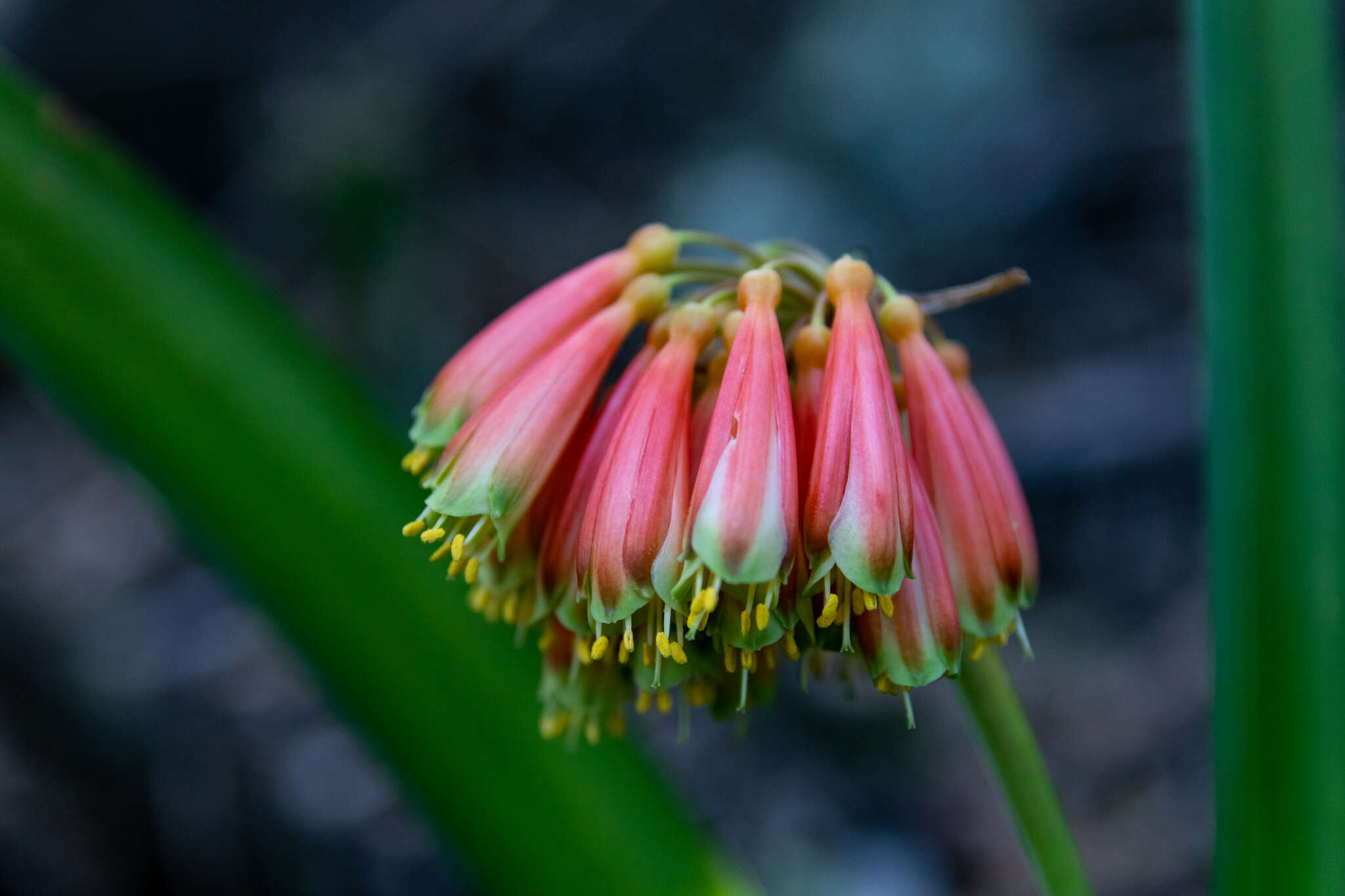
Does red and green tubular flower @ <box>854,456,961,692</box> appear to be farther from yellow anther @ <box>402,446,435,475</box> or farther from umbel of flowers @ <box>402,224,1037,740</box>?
yellow anther @ <box>402,446,435,475</box>

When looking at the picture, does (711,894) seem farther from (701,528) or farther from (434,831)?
(701,528)

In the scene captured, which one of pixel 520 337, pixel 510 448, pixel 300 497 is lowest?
pixel 300 497

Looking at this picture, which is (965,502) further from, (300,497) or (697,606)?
(300,497)

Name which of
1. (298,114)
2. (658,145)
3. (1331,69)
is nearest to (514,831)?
(1331,69)

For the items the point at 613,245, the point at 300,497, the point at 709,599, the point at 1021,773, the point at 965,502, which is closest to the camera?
the point at 709,599

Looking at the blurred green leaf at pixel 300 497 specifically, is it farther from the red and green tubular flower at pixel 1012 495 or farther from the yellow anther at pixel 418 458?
the red and green tubular flower at pixel 1012 495

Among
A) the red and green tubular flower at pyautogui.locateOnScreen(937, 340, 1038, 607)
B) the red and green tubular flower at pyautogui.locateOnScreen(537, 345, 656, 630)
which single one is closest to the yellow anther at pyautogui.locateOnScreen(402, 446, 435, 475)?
the red and green tubular flower at pyautogui.locateOnScreen(537, 345, 656, 630)

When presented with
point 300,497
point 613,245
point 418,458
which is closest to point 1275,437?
point 418,458
